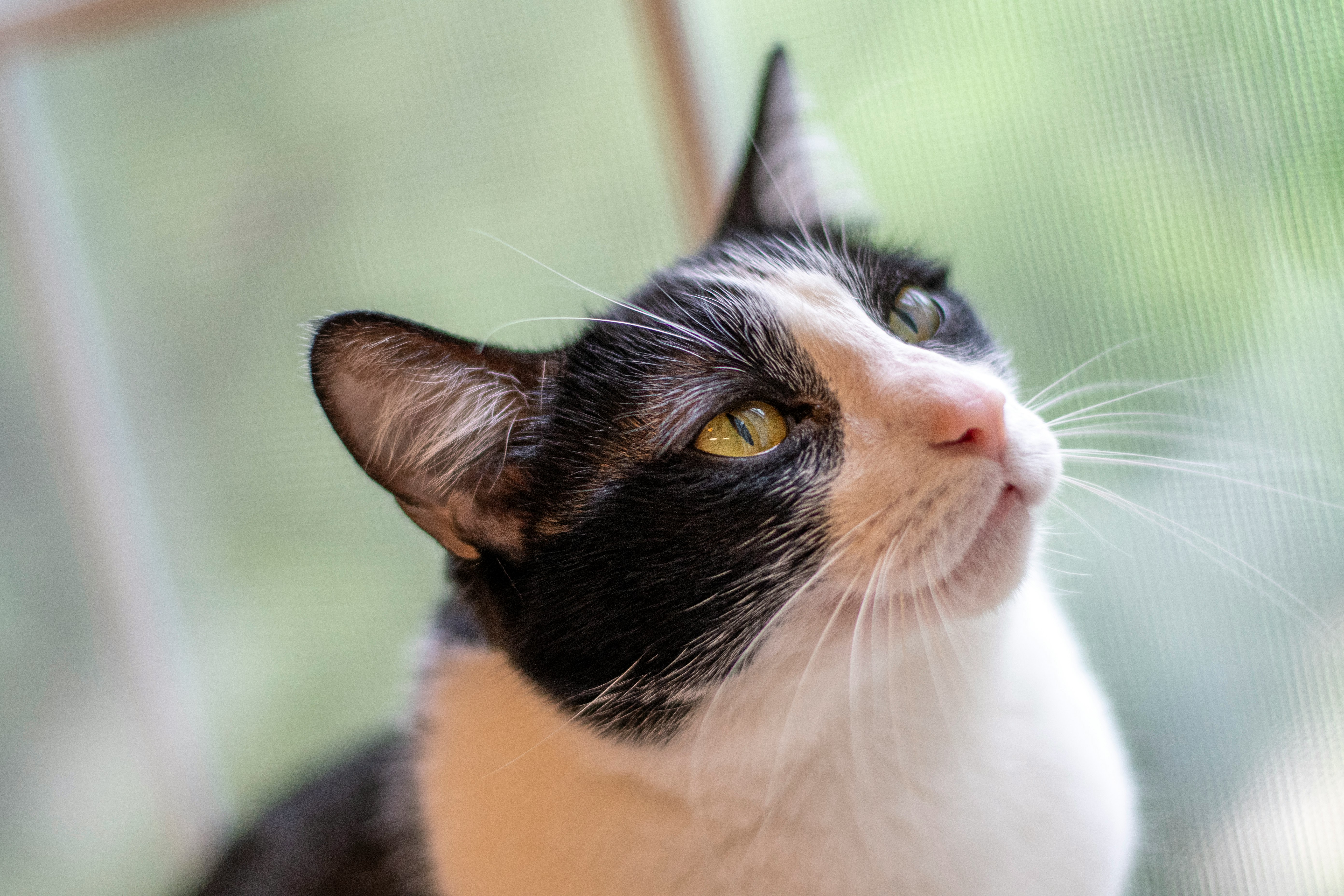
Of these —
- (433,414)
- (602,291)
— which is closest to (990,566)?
(433,414)

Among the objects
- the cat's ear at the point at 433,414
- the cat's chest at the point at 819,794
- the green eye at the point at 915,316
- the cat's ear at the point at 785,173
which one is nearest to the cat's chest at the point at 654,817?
the cat's chest at the point at 819,794

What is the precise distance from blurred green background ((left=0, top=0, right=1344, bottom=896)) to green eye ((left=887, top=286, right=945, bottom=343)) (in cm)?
18

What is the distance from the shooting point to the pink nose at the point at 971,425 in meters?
0.77

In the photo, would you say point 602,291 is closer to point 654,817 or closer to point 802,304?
point 802,304

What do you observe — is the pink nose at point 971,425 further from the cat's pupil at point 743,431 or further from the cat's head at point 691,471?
the cat's pupil at point 743,431

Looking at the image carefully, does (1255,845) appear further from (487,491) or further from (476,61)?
(476,61)

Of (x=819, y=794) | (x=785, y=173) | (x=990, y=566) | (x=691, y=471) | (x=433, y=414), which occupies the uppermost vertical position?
(x=785, y=173)

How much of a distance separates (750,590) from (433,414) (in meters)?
0.35

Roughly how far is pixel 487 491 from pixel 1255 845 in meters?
1.06

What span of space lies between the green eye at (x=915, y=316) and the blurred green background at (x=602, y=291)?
7.1 inches

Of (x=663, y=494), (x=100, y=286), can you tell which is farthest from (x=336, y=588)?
(x=663, y=494)

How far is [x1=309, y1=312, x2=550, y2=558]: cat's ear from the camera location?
83 centimetres

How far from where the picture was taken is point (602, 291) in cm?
155

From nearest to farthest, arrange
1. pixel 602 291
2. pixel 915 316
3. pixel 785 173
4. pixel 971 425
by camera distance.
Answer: pixel 971 425
pixel 915 316
pixel 785 173
pixel 602 291
